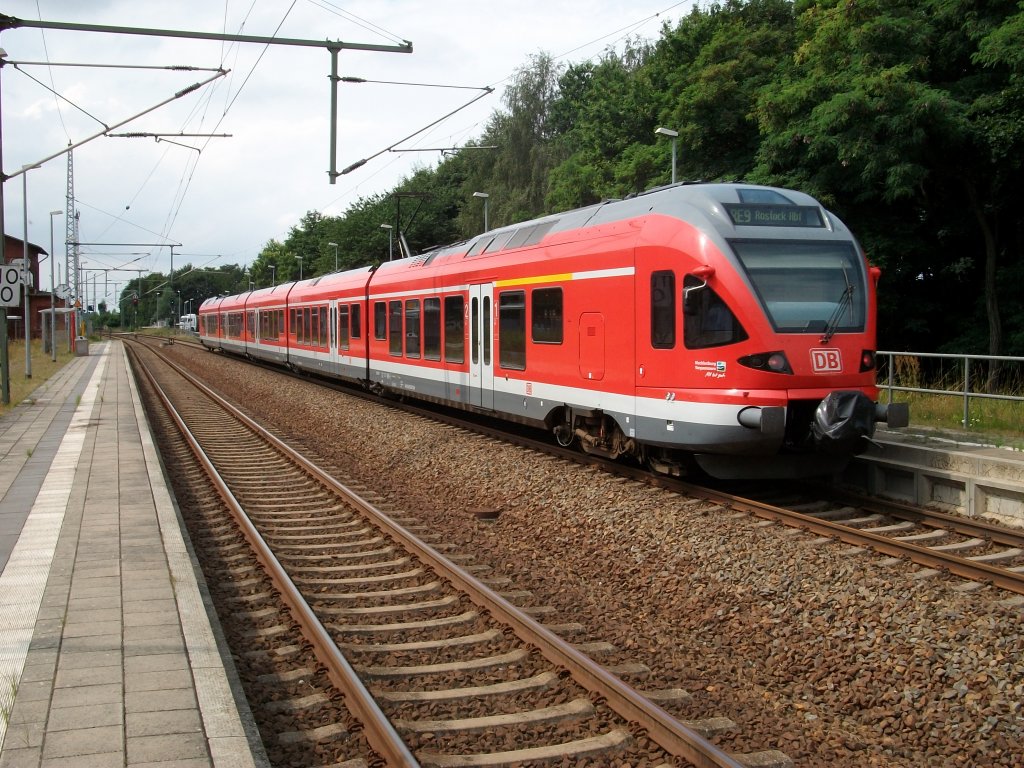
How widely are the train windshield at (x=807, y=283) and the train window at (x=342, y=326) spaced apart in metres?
15.6

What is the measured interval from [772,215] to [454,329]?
287 inches

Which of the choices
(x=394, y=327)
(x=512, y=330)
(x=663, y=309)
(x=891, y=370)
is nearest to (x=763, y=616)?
(x=663, y=309)

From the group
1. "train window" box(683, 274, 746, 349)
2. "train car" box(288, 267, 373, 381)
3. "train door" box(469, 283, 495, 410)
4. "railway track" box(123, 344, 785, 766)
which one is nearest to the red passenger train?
"train window" box(683, 274, 746, 349)

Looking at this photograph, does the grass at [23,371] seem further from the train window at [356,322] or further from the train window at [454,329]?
the train window at [454,329]

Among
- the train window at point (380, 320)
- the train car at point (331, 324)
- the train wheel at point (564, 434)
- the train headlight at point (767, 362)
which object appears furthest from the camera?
the train car at point (331, 324)

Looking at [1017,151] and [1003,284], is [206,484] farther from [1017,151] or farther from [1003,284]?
[1003,284]

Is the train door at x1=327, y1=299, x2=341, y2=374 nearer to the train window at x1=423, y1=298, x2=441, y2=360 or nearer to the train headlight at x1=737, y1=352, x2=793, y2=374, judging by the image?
the train window at x1=423, y1=298, x2=441, y2=360

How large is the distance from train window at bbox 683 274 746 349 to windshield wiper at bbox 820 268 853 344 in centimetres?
93

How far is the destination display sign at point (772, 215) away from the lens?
9.45 m

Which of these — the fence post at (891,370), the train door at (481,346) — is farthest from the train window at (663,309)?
the fence post at (891,370)

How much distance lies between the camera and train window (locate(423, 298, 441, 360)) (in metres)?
16.7

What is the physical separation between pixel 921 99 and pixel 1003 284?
624 cm

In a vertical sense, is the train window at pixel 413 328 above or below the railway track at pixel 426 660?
above

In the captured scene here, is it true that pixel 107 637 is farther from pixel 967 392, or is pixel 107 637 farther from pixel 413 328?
pixel 413 328
